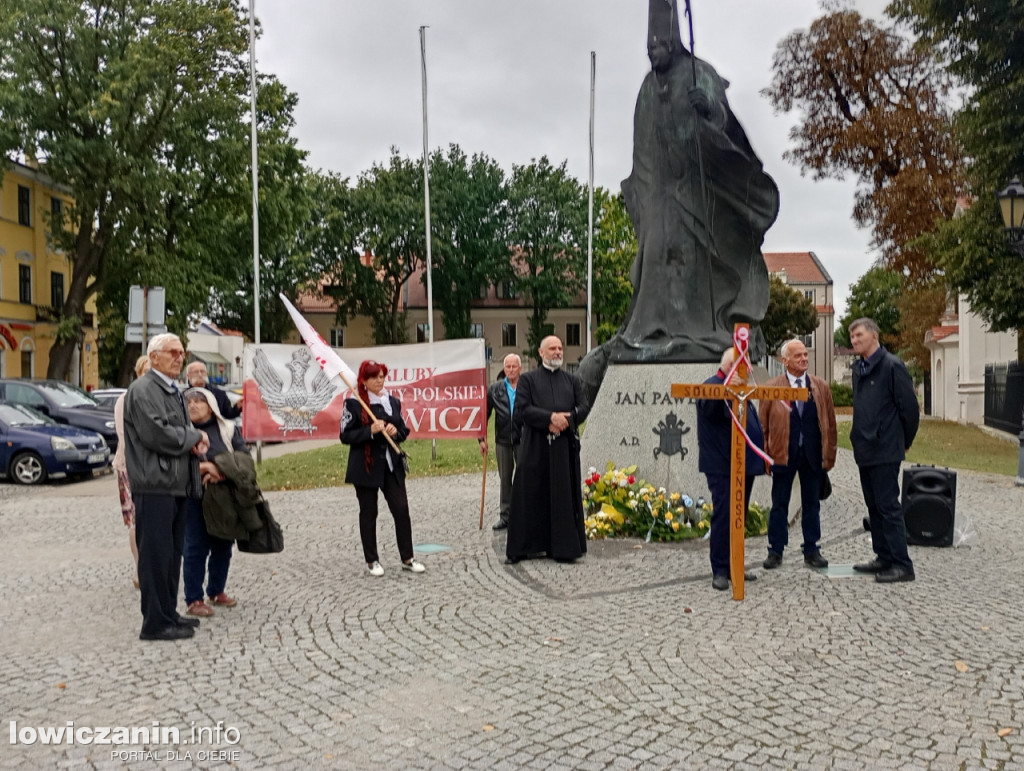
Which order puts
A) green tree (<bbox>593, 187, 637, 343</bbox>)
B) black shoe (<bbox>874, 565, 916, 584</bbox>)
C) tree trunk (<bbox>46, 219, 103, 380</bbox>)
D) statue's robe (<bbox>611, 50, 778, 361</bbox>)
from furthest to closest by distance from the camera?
green tree (<bbox>593, 187, 637, 343</bbox>)
tree trunk (<bbox>46, 219, 103, 380</bbox>)
statue's robe (<bbox>611, 50, 778, 361</bbox>)
black shoe (<bbox>874, 565, 916, 584</bbox>)

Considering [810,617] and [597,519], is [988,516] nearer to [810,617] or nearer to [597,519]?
[597,519]

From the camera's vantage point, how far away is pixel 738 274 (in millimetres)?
10414

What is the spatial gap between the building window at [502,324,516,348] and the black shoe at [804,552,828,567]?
2533 inches

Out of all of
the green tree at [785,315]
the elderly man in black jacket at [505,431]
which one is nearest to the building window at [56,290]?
the elderly man in black jacket at [505,431]

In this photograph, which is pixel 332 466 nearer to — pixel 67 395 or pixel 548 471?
pixel 67 395

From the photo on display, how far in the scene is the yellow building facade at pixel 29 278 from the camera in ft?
121

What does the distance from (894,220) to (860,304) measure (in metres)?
60.1

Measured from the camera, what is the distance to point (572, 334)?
70750mm

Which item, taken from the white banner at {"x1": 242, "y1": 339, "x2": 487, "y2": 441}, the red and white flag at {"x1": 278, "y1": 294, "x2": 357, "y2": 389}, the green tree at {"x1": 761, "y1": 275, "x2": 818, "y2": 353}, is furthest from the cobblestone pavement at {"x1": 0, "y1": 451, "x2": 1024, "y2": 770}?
the green tree at {"x1": 761, "y1": 275, "x2": 818, "y2": 353}

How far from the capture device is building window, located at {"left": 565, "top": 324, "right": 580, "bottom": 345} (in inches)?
2766

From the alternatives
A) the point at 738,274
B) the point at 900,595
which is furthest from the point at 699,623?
the point at 738,274

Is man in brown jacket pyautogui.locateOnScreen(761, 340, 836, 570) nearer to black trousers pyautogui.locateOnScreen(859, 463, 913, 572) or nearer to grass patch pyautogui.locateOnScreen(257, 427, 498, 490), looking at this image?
black trousers pyautogui.locateOnScreen(859, 463, 913, 572)

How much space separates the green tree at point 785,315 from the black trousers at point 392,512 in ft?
176

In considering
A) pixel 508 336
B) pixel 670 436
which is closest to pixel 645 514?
pixel 670 436
